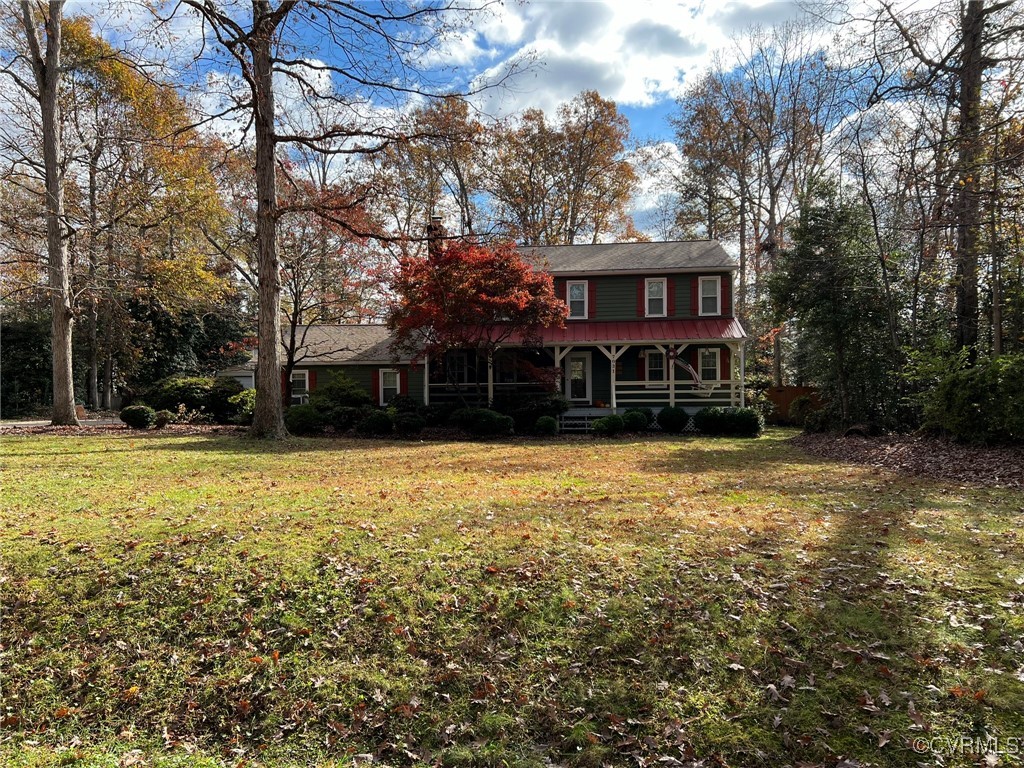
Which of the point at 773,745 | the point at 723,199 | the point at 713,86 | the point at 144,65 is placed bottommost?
the point at 773,745

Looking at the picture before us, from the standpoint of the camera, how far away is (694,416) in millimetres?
18859

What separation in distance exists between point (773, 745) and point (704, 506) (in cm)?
416

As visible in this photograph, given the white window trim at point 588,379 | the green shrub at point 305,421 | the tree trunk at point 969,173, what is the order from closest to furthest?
the tree trunk at point 969,173 < the green shrub at point 305,421 < the white window trim at point 588,379

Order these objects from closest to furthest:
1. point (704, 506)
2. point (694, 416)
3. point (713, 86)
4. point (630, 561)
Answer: point (630, 561) → point (704, 506) → point (694, 416) → point (713, 86)

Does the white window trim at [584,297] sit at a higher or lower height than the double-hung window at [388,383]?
higher

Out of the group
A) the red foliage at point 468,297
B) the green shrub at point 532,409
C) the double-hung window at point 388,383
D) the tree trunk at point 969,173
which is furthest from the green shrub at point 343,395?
the tree trunk at point 969,173

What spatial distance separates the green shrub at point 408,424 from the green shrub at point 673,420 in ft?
25.7

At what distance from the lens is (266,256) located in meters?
13.8

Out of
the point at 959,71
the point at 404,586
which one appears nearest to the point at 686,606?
the point at 404,586

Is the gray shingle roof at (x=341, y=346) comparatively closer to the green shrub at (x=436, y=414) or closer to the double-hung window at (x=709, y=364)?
the green shrub at (x=436, y=414)

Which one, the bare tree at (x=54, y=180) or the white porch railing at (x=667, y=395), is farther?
the white porch railing at (x=667, y=395)

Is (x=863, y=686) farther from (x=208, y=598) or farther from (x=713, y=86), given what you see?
(x=713, y=86)

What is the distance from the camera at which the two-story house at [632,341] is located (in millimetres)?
20281

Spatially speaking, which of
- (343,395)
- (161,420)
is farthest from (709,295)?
(161,420)
